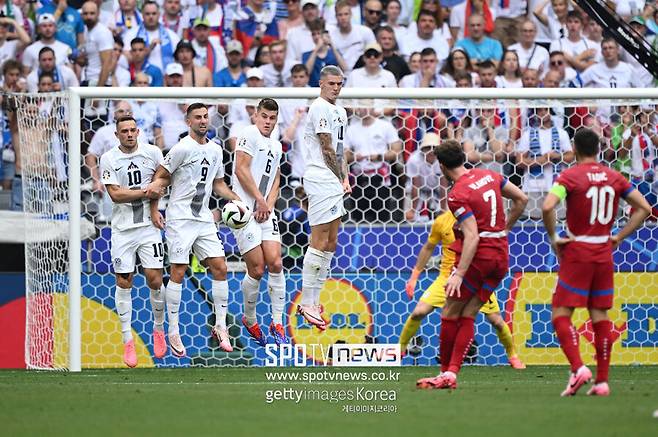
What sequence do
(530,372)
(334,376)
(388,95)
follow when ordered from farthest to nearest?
1. (388,95)
2. (530,372)
3. (334,376)

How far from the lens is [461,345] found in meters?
9.52

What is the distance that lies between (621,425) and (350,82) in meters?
9.46

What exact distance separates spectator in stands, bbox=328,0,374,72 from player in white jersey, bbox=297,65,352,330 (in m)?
4.69

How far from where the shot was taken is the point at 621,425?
23.7 ft

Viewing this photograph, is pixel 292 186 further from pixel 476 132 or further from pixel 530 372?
pixel 530 372

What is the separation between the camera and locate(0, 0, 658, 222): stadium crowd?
1388 cm

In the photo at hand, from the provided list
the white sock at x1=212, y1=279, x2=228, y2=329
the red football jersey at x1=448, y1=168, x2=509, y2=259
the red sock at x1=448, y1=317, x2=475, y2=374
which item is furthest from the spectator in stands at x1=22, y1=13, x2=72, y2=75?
the red sock at x1=448, y1=317, x2=475, y2=374

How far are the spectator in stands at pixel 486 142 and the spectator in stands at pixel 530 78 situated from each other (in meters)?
2.12

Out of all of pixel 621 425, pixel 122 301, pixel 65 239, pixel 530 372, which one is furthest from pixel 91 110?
pixel 621 425

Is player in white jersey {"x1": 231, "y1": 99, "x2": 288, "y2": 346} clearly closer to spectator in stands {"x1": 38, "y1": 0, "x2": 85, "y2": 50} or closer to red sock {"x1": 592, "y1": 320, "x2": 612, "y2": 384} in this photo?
red sock {"x1": 592, "y1": 320, "x2": 612, "y2": 384}

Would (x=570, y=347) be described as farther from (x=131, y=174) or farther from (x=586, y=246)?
(x=131, y=174)

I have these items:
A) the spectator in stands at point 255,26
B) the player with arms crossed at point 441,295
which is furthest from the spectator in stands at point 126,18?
the player with arms crossed at point 441,295

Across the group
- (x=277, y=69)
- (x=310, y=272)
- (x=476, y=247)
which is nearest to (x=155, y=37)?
(x=277, y=69)

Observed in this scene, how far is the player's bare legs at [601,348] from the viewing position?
8898mm
